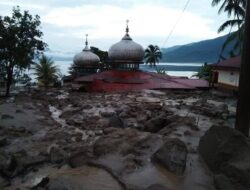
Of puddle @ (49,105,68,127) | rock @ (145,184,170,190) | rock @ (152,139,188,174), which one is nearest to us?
rock @ (145,184,170,190)

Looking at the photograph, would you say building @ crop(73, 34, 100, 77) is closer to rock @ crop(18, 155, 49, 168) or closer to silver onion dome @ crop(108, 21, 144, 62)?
silver onion dome @ crop(108, 21, 144, 62)

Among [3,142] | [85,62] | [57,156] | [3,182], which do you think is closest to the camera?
[3,182]

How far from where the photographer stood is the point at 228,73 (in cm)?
2747

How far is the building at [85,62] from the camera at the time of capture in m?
43.4

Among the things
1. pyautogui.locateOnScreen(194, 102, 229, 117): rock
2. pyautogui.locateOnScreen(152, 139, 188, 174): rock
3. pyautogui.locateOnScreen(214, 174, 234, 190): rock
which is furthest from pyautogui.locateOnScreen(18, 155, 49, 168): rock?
pyautogui.locateOnScreen(194, 102, 229, 117): rock

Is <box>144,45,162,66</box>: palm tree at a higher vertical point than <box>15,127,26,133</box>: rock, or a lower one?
higher

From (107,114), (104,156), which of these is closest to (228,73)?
(107,114)

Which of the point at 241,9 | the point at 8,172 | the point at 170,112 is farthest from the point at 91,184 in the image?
the point at 241,9

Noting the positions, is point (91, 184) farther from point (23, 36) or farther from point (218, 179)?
Answer: point (23, 36)

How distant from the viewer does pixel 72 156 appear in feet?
32.9

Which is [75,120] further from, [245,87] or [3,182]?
[245,87]

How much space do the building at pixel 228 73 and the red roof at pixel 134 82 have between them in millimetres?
2646

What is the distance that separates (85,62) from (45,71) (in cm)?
622

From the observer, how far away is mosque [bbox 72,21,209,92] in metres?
31.4
